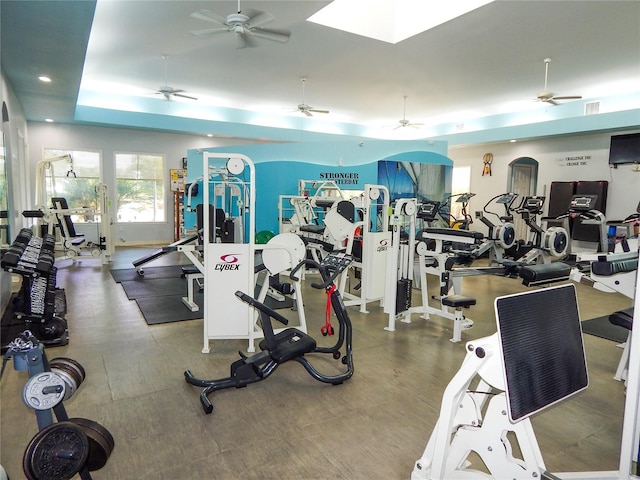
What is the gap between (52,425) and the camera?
1645 mm

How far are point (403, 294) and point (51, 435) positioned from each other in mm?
3453

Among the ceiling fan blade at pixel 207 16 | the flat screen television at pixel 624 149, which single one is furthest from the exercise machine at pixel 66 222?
the flat screen television at pixel 624 149

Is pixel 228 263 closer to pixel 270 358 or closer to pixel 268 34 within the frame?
pixel 270 358

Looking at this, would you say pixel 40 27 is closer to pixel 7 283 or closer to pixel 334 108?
pixel 7 283

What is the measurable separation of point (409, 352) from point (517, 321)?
2355 millimetres

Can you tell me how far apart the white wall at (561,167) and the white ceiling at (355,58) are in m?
1.02

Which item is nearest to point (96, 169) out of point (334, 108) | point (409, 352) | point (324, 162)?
point (324, 162)

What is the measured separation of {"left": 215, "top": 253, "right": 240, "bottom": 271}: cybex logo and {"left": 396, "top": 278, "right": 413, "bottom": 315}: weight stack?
5.95 feet

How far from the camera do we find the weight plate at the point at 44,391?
5.52 feet

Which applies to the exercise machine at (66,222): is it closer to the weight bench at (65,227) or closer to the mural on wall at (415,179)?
the weight bench at (65,227)

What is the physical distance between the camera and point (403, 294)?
4.43m

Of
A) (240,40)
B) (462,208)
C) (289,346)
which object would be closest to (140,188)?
(240,40)

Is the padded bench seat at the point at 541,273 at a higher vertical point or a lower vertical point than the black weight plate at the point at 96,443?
higher

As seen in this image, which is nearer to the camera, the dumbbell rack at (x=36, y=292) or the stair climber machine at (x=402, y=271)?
the dumbbell rack at (x=36, y=292)
